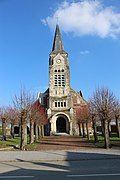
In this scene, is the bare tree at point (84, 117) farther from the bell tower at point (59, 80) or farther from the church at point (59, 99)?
the bell tower at point (59, 80)

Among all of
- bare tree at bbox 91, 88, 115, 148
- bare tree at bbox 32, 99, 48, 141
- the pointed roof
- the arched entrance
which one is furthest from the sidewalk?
the pointed roof

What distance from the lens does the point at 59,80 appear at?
64.8 meters

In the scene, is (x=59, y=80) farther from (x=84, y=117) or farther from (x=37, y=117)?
(x=37, y=117)

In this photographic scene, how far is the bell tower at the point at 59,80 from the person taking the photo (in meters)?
63.0

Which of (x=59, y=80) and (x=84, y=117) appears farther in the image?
(x=59, y=80)

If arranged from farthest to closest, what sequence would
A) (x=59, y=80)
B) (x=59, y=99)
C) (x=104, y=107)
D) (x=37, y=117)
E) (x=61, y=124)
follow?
1. (x=59, y=80)
2. (x=61, y=124)
3. (x=59, y=99)
4. (x=37, y=117)
5. (x=104, y=107)

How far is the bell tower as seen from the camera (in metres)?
63.0

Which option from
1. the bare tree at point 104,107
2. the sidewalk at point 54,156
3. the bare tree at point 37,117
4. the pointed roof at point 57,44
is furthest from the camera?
the pointed roof at point 57,44

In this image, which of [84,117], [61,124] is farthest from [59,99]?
[84,117]

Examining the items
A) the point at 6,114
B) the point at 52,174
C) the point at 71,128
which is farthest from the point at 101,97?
the point at 71,128

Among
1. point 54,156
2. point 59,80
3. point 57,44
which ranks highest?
point 57,44

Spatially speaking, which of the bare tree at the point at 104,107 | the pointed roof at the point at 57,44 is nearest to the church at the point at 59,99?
the pointed roof at the point at 57,44

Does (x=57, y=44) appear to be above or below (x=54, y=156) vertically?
above

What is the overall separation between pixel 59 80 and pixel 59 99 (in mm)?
5353
